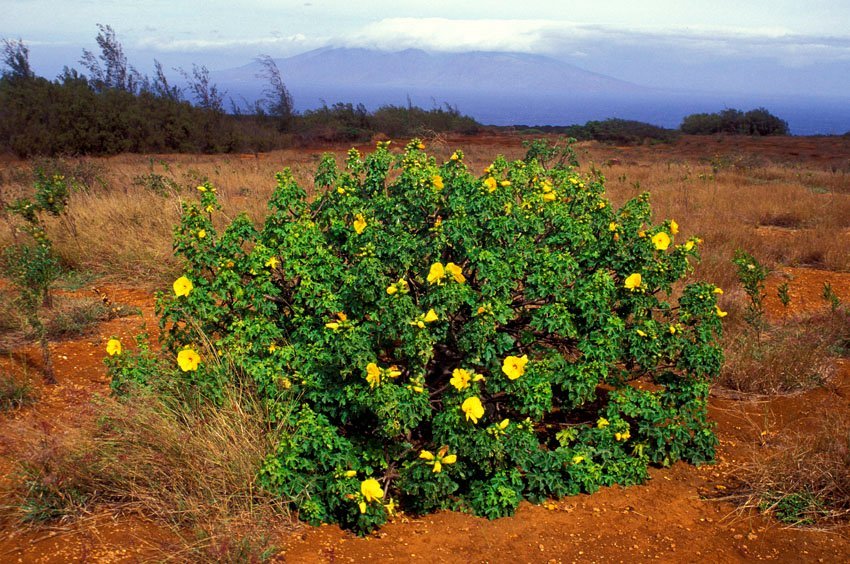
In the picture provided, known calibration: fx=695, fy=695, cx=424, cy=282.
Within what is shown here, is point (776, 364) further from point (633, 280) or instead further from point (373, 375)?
point (373, 375)

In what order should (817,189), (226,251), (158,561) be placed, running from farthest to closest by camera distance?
1. (817,189)
2. (226,251)
3. (158,561)

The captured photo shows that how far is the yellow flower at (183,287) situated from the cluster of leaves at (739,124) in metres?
33.0

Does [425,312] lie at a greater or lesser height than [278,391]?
greater

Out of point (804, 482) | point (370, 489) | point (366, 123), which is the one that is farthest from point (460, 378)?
point (366, 123)

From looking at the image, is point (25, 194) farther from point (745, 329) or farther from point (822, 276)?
point (822, 276)

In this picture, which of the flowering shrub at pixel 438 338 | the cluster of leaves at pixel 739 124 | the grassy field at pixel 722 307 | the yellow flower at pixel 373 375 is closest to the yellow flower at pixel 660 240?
the flowering shrub at pixel 438 338

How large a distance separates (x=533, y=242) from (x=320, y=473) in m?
1.72

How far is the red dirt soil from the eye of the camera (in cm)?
287

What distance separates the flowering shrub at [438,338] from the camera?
10.4ft

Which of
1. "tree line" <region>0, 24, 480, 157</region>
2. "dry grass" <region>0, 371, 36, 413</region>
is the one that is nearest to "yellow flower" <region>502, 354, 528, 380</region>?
"dry grass" <region>0, 371, 36, 413</region>

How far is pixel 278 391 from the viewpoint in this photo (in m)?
3.41

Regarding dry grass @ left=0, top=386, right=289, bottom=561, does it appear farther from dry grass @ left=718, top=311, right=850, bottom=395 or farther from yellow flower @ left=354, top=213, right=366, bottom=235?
dry grass @ left=718, top=311, right=850, bottom=395

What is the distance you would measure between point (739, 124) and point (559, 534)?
112 ft

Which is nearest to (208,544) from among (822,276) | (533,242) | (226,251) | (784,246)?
(226,251)
